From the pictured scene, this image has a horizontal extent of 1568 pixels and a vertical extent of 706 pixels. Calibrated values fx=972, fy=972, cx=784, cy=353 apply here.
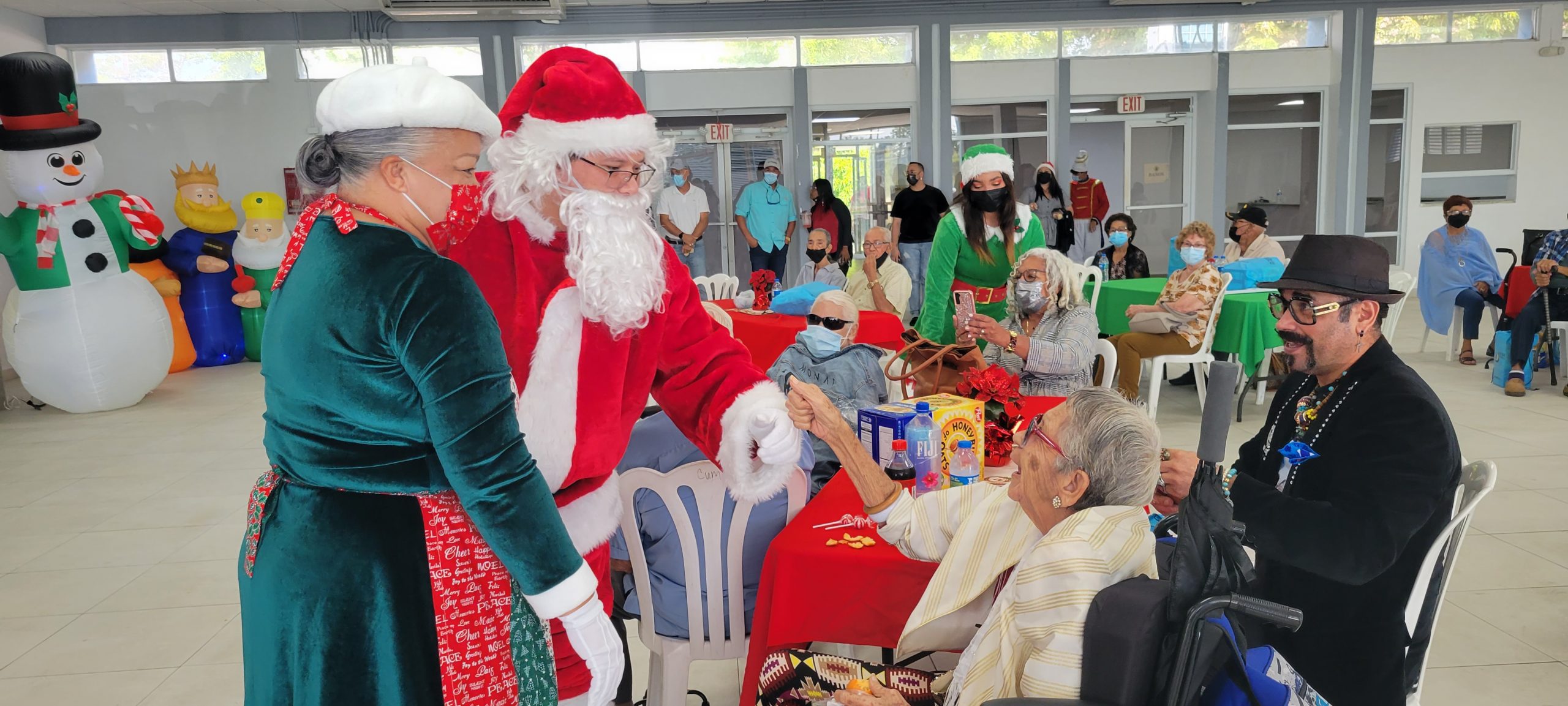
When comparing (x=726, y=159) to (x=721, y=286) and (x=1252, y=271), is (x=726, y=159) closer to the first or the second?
(x=721, y=286)

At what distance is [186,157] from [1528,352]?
39.9ft

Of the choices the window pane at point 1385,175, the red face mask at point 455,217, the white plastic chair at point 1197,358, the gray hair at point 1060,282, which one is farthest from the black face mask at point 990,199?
the window pane at point 1385,175

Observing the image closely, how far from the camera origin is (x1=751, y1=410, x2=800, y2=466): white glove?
183 cm

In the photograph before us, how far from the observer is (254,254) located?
9039 mm

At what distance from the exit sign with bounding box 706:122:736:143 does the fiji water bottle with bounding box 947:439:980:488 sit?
9621 mm

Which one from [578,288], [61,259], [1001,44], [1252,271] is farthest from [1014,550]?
[1001,44]

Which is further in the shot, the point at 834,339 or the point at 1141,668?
the point at 834,339

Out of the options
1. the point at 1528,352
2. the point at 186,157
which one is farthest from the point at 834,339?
the point at 186,157

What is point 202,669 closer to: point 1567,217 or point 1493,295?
point 1493,295

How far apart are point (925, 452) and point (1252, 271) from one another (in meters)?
4.91

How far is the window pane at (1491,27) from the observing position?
11711 mm

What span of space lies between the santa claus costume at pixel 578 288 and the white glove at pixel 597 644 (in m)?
0.33

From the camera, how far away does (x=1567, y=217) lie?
1143 cm

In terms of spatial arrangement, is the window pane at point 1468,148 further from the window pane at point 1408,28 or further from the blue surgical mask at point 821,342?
the blue surgical mask at point 821,342
